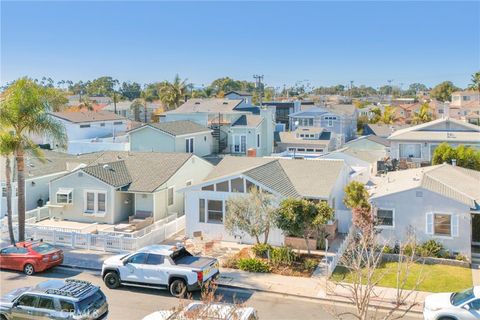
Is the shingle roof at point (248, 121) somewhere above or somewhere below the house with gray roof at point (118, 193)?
above

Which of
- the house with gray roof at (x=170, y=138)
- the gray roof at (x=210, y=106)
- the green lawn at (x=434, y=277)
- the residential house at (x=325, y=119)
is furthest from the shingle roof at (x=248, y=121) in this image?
the green lawn at (x=434, y=277)

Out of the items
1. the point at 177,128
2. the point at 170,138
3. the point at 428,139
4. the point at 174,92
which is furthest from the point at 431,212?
the point at 174,92

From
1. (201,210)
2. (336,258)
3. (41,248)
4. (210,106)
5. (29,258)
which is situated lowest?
(336,258)

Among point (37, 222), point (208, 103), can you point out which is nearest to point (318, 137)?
point (208, 103)

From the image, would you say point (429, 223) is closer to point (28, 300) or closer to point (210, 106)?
point (28, 300)

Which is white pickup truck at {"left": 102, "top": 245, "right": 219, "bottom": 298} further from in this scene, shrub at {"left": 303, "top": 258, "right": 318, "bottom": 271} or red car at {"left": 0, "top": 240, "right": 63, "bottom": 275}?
shrub at {"left": 303, "top": 258, "right": 318, "bottom": 271}

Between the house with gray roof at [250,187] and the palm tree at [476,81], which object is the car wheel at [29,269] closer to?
the house with gray roof at [250,187]
